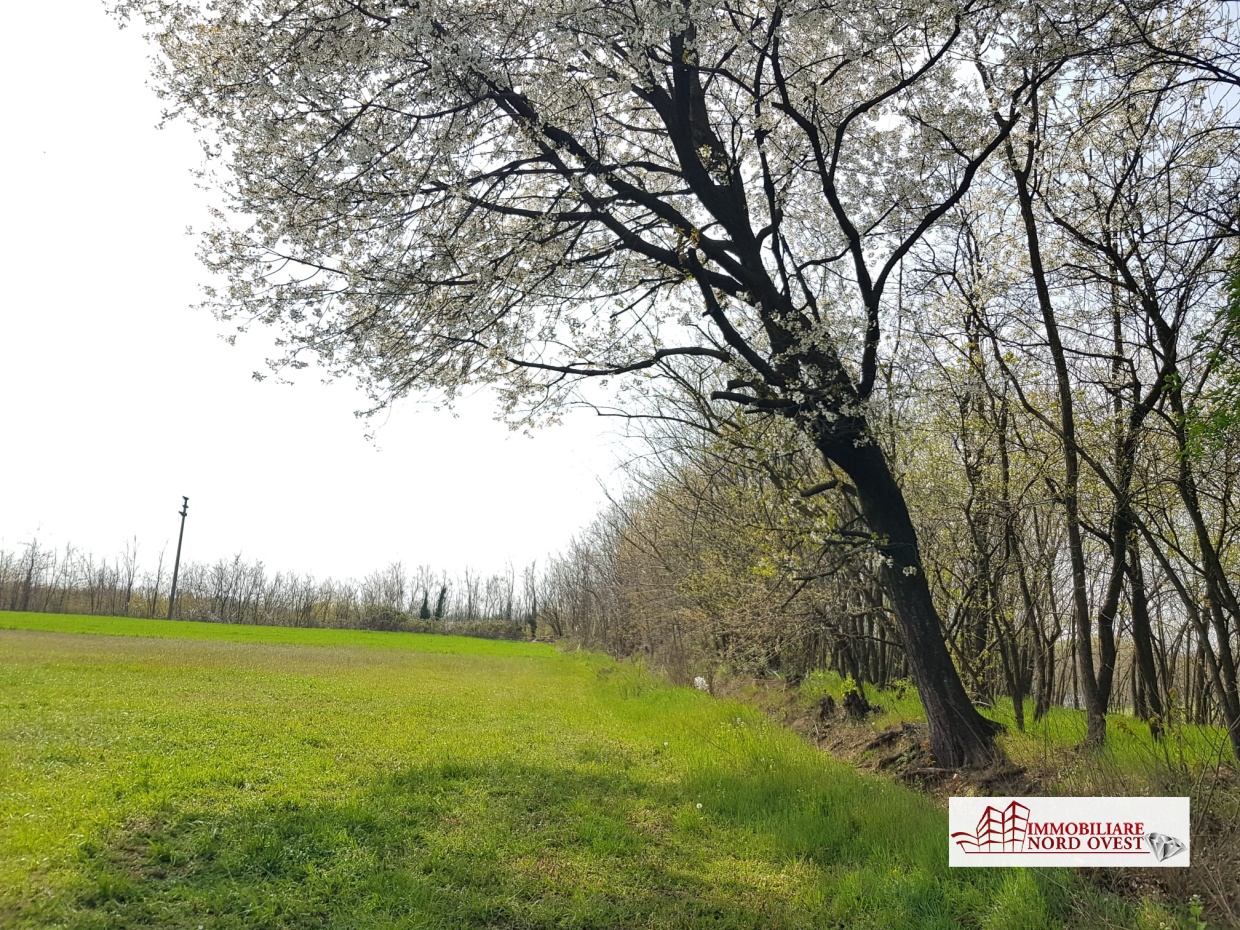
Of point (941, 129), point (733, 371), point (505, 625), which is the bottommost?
point (505, 625)

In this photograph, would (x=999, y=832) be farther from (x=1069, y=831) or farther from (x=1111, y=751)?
(x=1111, y=751)

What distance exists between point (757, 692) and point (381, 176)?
39.7ft

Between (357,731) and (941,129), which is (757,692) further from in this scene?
(941,129)

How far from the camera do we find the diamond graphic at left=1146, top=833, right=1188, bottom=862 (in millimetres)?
4031

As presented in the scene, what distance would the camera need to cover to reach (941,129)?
7.49 meters

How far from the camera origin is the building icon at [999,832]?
4.77 m

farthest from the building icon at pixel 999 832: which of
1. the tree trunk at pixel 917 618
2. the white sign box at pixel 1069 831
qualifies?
the tree trunk at pixel 917 618

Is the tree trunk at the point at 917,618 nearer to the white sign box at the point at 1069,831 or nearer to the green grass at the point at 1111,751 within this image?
the green grass at the point at 1111,751

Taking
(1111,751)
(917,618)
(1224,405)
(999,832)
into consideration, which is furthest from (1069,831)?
(1224,405)

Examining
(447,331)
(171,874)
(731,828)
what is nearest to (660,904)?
(731,828)

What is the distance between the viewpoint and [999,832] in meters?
4.88

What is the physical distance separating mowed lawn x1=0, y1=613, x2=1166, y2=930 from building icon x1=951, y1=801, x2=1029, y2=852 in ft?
0.70

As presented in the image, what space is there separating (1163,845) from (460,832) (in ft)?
15.3

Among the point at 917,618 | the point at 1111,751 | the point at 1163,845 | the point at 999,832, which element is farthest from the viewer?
the point at 917,618
